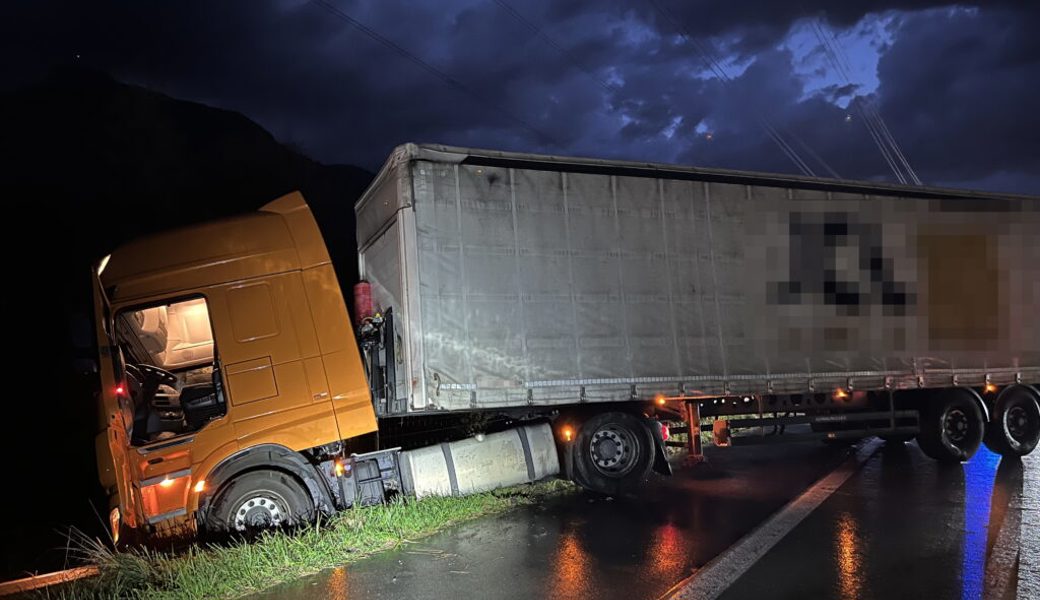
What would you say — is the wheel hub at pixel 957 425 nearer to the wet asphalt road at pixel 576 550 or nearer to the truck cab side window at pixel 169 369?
the wet asphalt road at pixel 576 550

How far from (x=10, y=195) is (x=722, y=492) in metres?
23.3

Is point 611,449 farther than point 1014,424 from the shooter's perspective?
No

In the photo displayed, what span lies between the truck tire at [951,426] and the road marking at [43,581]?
10.2m

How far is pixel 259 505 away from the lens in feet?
18.0

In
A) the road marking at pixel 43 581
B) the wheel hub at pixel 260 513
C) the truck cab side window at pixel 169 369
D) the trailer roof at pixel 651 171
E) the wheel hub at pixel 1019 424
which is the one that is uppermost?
the trailer roof at pixel 651 171

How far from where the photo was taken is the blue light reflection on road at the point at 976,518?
429 cm

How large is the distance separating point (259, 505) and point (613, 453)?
12.4 ft

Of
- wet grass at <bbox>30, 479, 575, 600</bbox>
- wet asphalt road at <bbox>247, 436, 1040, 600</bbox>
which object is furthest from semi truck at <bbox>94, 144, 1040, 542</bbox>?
wet asphalt road at <bbox>247, 436, 1040, 600</bbox>

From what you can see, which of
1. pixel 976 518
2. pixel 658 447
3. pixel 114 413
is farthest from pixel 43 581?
pixel 976 518

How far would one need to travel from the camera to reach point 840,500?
6.77 m

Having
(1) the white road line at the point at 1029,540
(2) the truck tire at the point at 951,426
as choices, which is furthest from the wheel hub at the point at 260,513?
(2) the truck tire at the point at 951,426

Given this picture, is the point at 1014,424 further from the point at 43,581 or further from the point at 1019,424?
the point at 43,581

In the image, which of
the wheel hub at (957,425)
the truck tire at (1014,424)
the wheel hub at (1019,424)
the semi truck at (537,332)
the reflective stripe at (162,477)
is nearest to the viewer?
the reflective stripe at (162,477)

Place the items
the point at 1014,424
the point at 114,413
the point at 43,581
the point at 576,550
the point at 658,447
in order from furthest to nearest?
the point at 1014,424 → the point at 658,447 → the point at 114,413 → the point at 576,550 → the point at 43,581
